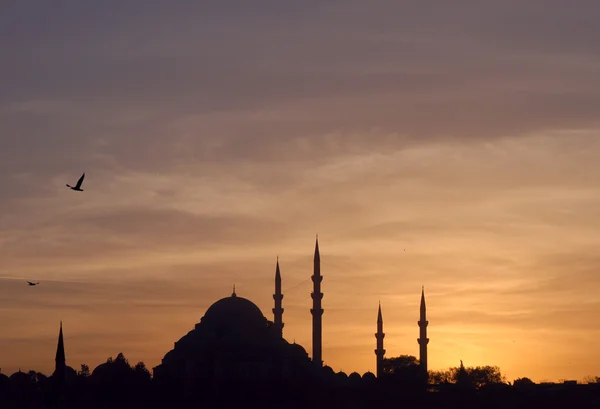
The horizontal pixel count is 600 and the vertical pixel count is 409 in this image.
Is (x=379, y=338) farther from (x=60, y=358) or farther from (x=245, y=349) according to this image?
(x=60, y=358)

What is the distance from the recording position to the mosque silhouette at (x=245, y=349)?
104m

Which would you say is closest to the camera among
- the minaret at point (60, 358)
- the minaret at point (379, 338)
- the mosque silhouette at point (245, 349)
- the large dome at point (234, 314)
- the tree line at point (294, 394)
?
the minaret at point (60, 358)

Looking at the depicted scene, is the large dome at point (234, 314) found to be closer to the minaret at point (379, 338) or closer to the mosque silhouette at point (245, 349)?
the mosque silhouette at point (245, 349)

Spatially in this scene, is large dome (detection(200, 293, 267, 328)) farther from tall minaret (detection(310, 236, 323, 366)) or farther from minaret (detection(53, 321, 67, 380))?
minaret (detection(53, 321, 67, 380))

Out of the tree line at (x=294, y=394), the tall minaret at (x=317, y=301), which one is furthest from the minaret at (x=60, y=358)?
the tall minaret at (x=317, y=301)

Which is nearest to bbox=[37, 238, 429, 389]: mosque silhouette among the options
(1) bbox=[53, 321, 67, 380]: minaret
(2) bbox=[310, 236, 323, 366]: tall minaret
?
(2) bbox=[310, 236, 323, 366]: tall minaret

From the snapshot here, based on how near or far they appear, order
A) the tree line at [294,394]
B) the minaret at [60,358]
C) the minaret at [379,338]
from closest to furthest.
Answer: the minaret at [60,358], the tree line at [294,394], the minaret at [379,338]

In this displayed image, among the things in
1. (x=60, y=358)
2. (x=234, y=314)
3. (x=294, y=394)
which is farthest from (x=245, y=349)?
(x=60, y=358)

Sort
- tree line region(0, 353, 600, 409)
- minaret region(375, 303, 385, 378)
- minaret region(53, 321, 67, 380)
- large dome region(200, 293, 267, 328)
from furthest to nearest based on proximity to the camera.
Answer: minaret region(375, 303, 385, 378)
large dome region(200, 293, 267, 328)
tree line region(0, 353, 600, 409)
minaret region(53, 321, 67, 380)

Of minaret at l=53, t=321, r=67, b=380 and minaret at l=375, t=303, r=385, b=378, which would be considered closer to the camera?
minaret at l=53, t=321, r=67, b=380

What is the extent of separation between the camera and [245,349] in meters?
107

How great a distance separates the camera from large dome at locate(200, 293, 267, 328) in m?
111

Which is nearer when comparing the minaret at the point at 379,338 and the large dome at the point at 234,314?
the large dome at the point at 234,314

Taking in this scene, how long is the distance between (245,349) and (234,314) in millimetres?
5080
